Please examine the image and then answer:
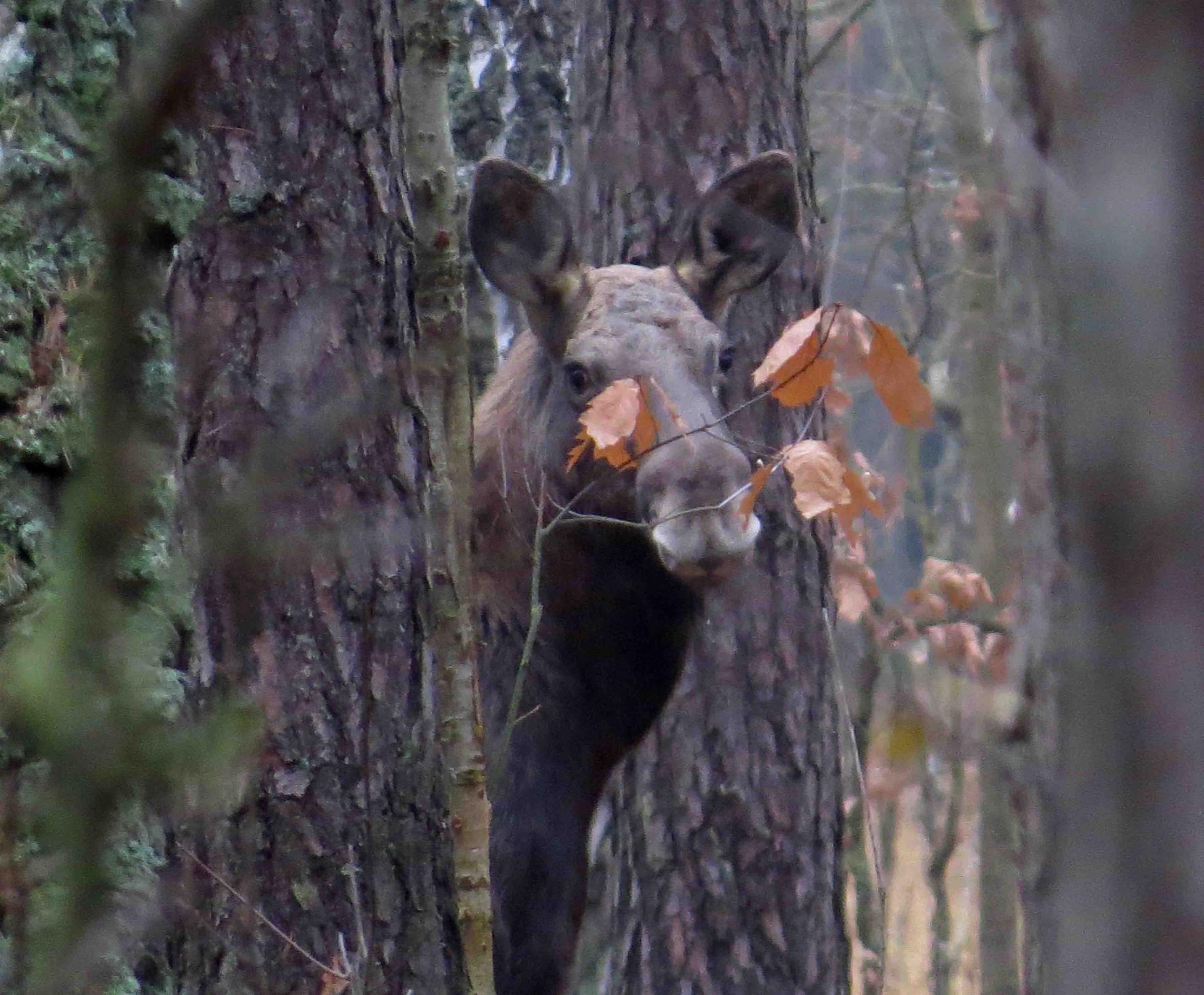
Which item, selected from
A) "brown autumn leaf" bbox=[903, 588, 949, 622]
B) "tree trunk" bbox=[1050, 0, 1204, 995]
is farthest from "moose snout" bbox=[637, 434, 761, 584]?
"brown autumn leaf" bbox=[903, 588, 949, 622]

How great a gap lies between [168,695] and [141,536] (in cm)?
28

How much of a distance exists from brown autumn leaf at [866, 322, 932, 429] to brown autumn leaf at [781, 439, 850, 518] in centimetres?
26

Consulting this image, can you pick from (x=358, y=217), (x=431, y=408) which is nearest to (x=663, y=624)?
(x=431, y=408)

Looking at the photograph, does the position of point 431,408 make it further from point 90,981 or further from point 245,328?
point 90,981

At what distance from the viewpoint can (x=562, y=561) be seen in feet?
19.3

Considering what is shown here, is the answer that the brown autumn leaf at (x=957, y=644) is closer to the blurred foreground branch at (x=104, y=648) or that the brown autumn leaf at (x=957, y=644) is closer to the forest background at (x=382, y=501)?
the forest background at (x=382, y=501)

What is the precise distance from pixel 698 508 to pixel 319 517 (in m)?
1.43

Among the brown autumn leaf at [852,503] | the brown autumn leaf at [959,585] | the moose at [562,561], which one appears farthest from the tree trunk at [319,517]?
the brown autumn leaf at [959,585]

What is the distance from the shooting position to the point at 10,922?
6.54ft

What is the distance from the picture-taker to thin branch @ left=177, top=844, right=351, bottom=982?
3.54 metres

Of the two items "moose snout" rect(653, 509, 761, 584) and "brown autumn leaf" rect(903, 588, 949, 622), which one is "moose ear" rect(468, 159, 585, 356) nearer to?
"moose snout" rect(653, 509, 761, 584)

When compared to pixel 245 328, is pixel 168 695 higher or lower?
lower

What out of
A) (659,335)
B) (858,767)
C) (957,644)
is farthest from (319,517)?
(957,644)

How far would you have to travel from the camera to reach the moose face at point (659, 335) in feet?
16.5
